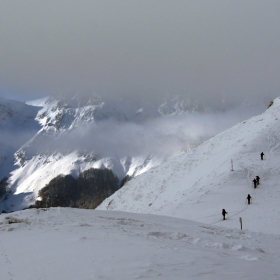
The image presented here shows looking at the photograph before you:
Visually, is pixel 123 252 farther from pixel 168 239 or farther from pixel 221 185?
pixel 221 185

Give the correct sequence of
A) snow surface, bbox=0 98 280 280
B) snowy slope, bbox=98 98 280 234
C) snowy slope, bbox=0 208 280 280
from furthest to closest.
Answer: snowy slope, bbox=98 98 280 234 → snow surface, bbox=0 98 280 280 → snowy slope, bbox=0 208 280 280

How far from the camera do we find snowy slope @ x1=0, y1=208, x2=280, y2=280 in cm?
855

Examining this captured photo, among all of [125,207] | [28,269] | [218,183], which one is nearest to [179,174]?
[125,207]

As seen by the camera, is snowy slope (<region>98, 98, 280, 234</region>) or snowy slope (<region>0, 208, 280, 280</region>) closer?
snowy slope (<region>0, 208, 280, 280</region>)

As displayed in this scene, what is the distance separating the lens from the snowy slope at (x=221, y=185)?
25281mm

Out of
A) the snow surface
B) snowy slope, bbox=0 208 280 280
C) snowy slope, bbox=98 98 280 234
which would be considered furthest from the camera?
snowy slope, bbox=98 98 280 234

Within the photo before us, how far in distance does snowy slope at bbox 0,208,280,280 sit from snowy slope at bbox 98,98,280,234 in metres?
8.56

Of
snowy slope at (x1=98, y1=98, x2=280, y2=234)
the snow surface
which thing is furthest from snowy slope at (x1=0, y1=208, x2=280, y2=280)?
snowy slope at (x1=98, y1=98, x2=280, y2=234)

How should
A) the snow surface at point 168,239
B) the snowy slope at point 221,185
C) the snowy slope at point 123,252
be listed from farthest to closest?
the snowy slope at point 221,185 → the snow surface at point 168,239 → the snowy slope at point 123,252

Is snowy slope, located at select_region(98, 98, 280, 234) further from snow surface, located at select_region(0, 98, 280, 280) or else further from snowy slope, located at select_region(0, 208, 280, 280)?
snowy slope, located at select_region(0, 208, 280, 280)

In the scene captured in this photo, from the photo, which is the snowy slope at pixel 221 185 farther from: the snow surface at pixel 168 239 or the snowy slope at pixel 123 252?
the snowy slope at pixel 123 252

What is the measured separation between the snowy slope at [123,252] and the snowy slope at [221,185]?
8556 mm

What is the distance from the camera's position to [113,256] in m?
10.0

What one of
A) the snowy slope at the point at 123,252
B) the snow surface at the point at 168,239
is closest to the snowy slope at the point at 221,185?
the snow surface at the point at 168,239
